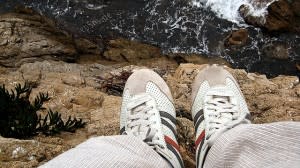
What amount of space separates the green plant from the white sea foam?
810 cm

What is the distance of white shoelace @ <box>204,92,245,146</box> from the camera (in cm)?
308

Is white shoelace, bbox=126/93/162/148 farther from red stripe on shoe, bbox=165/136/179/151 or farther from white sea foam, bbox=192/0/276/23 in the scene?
white sea foam, bbox=192/0/276/23

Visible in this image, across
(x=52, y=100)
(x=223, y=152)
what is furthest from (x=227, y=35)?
(x=223, y=152)

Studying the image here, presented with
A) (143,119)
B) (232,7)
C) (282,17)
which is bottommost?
(143,119)

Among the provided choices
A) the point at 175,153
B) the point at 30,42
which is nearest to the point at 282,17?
the point at 30,42

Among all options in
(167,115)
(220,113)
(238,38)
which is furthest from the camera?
(238,38)

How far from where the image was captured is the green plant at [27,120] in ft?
13.8

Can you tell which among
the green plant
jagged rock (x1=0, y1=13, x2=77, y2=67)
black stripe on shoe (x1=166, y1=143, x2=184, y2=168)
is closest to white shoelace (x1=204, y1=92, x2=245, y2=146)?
black stripe on shoe (x1=166, y1=143, x2=184, y2=168)

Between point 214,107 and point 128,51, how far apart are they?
7276 millimetres

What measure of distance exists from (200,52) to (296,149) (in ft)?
30.1

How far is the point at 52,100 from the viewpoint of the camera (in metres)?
5.15

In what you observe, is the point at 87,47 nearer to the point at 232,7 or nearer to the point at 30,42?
the point at 30,42

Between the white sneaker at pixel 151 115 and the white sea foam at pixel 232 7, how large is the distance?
833 centimetres

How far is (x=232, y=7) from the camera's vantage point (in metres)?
12.6
